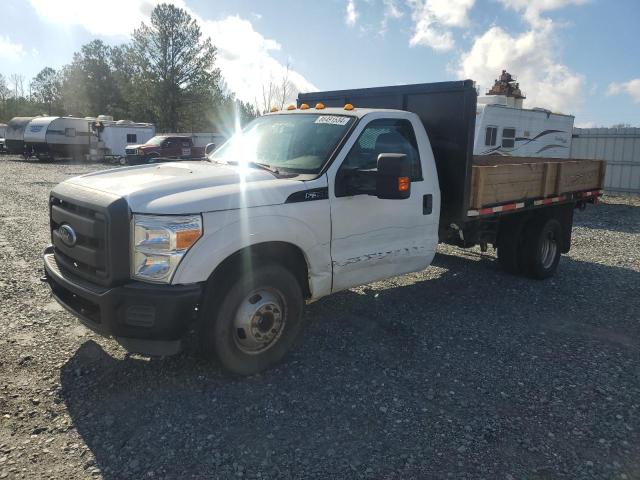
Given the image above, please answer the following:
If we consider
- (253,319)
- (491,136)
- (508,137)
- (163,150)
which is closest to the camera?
(253,319)

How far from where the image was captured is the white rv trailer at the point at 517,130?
47.5 ft

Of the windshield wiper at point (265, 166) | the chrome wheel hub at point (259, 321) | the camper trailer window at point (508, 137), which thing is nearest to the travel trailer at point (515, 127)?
the camper trailer window at point (508, 137)

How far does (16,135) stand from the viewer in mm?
34188

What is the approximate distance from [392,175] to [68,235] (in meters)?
2.47

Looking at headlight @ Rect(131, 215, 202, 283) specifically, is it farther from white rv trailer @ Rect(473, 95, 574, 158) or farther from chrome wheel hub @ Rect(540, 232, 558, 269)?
white rv trailer @ Rect(473, 95, 574, 158)

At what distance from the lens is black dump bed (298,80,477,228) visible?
17.4 feet

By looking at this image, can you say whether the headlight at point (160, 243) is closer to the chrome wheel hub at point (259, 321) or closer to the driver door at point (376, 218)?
the chrome wheel hub at point (259, 321)

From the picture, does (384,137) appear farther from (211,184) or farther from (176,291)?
(176,291)

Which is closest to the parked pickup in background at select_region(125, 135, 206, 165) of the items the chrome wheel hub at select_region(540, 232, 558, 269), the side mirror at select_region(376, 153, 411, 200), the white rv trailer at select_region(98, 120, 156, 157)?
the white rv trailer at select_region(98, 120, 156, 157)

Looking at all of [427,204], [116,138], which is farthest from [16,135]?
[427,204]

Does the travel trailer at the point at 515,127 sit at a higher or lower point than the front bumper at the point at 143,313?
higher

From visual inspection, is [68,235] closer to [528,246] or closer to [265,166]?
[265,166]

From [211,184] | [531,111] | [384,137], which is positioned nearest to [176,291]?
[211,184]

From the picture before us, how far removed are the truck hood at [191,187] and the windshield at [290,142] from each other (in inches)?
14.3
